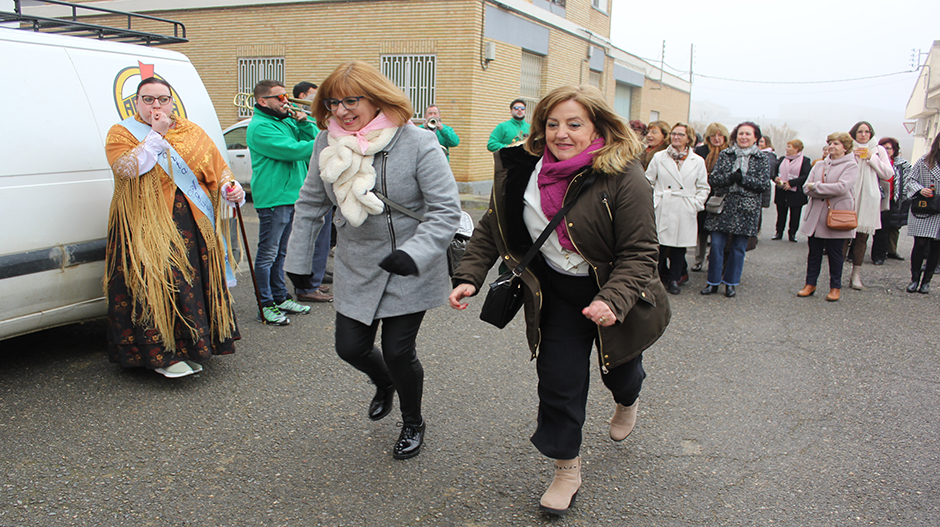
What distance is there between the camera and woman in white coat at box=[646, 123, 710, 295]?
6.48 metres

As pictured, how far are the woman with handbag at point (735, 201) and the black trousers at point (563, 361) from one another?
4331 millimetres

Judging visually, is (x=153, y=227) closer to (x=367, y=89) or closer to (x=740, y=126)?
(x=367, y=89)

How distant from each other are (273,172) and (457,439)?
2809 millimetres

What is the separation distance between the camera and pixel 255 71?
16.5m

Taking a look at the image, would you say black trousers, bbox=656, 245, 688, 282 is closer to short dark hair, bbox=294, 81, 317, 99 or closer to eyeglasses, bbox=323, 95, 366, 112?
short dark hair, bbox=294, 81, 317, 99

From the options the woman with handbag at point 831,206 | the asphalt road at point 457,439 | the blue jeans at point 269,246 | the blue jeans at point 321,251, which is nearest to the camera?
the asphalt road at point 457,439

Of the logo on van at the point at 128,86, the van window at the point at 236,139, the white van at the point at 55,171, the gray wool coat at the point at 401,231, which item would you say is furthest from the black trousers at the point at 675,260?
the van window at the point at 236,139

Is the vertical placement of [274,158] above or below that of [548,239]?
above

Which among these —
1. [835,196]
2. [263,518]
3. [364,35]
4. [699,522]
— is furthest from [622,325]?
[364,35]

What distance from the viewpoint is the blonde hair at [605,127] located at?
2.50 meters

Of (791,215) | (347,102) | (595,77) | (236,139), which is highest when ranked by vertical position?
(595,77)

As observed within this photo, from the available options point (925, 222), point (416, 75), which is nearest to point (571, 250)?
point (925, 222)

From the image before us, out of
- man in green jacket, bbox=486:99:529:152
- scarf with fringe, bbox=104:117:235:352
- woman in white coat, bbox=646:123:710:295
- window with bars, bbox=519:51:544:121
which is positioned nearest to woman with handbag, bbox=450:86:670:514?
scarf with fringe, bbox=104:117:235:352

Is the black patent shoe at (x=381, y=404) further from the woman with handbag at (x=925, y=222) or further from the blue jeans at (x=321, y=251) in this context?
the woman with handbag at (x=925, y=222)
